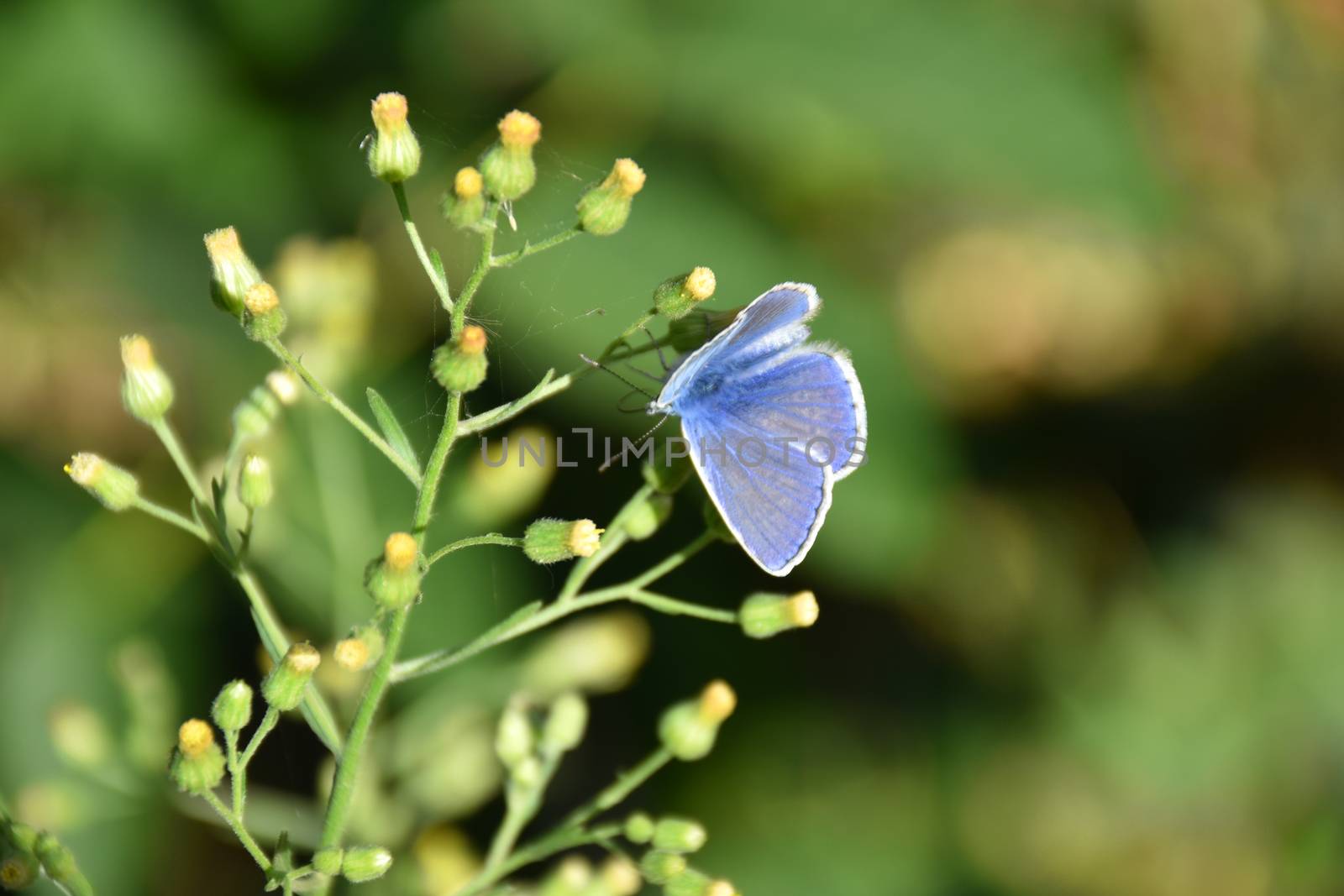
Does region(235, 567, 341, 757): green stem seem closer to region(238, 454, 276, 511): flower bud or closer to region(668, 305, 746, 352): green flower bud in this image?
region(238, 454, 276, 511): flower bud

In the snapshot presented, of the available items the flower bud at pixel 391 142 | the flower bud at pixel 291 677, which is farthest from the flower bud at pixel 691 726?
the flower bud at pixel 391 142

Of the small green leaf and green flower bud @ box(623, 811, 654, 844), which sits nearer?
the small green leaf

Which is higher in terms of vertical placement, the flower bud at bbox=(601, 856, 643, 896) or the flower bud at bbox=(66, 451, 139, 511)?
the flower bud at bbox=(66, 451, 139, 511)

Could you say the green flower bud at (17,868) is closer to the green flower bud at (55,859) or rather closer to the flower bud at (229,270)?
the green flower bud at (55,859)

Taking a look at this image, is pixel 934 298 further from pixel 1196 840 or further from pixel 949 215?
pixel 1196 840

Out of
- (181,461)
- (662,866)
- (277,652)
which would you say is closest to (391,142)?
(181,461)

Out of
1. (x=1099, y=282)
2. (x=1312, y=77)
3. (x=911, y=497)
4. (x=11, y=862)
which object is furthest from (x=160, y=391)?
(x=1312, y=77)

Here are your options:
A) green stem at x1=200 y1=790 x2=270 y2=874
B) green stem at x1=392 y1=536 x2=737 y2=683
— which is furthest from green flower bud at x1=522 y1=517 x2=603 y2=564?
green stem at x1=200 y1=790 x2=270 y2=874
